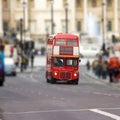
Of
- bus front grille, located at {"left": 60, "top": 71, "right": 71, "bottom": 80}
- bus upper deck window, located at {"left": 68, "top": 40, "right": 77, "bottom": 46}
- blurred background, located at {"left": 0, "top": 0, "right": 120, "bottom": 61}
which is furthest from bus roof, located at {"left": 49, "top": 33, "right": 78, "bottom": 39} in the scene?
blurred background, located at {"left": 0, "top": 0, "right": 120, "bottom": 61}

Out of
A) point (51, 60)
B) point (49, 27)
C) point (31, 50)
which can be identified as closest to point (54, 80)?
point (51, 60)

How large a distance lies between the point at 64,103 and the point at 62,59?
35.9m

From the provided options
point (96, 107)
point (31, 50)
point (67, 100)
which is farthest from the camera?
point (67, 100)

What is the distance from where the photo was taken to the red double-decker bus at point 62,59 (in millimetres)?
28094

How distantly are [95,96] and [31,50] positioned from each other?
40.4 m

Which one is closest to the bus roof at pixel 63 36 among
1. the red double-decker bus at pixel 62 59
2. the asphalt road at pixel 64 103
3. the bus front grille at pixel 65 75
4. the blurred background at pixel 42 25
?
the red double-decker bus at pixel 62 59

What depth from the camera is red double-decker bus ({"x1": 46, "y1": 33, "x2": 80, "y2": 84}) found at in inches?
1106

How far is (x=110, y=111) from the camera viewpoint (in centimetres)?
5066

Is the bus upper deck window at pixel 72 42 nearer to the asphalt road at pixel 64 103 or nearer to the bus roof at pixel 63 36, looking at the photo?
the bus roof at pixel 63 36

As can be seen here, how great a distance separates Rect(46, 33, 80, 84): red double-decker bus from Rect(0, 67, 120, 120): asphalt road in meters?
4.50

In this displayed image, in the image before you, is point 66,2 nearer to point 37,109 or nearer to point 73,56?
point 73,56

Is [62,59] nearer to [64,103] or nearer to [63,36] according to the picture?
[63,36]

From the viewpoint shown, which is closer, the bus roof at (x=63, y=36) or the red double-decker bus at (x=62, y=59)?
the red double-decker bus at (x=62, y=59)

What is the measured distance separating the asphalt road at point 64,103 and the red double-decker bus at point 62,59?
14.8 ft
